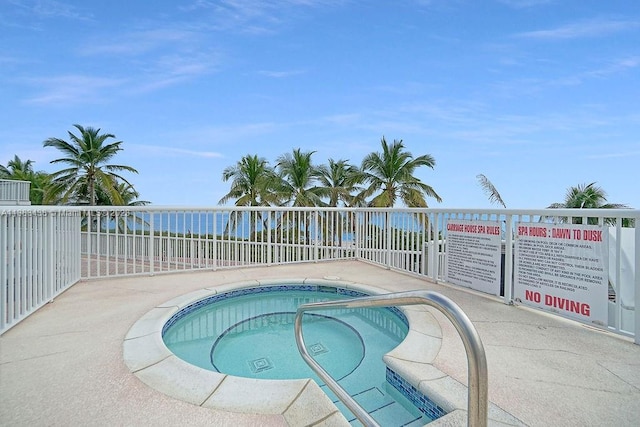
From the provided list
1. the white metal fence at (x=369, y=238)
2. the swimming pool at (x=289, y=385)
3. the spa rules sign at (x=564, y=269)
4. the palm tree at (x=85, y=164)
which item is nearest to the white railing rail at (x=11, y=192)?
the palm tree at (x=85, y=164)

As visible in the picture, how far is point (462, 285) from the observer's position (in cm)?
423

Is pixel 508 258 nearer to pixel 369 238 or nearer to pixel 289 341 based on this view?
pixel 289 341

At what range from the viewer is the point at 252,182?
18500 millimetres

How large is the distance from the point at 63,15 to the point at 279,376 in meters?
7.94

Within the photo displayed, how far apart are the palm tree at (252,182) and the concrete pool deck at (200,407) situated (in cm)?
1447

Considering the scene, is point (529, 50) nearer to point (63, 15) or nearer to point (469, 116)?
point (469, 116)

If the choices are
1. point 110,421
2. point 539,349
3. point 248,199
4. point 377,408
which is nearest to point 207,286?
point 110,421

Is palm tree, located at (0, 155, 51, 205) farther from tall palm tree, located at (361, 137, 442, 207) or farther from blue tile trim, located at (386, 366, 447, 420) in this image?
blue tile trim, located at (386, 366, 447, 420)

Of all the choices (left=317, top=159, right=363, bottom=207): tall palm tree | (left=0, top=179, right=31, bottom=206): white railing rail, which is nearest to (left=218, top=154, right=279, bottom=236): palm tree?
(left=317, top=159, right=363, bottom=207): tall palm tree

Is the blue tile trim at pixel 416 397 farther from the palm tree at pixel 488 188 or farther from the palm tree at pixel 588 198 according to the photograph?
the palm tree at pixel 588 198

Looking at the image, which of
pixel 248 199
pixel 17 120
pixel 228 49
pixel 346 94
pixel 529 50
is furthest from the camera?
pixel 248 199

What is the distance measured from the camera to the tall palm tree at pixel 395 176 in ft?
57.0

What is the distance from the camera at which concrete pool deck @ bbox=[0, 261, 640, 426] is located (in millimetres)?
1712

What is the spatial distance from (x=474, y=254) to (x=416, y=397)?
99.8 inches
